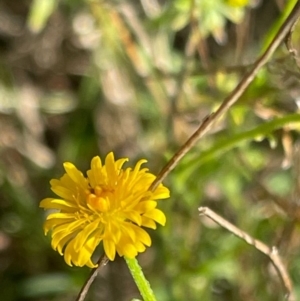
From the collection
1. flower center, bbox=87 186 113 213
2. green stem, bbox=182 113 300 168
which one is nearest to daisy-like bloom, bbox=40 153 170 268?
flower center, bbox=87 186 113 213

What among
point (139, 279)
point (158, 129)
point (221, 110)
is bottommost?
point (139, 279)

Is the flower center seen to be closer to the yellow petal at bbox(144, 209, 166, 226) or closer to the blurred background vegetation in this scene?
the yellow petal at bbox(144, 209, 166, 226)

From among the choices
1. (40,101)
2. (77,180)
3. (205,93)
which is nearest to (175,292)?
(205,93)

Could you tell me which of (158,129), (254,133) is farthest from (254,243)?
(158,129)

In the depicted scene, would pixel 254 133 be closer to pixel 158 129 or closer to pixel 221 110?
pixel 221 110

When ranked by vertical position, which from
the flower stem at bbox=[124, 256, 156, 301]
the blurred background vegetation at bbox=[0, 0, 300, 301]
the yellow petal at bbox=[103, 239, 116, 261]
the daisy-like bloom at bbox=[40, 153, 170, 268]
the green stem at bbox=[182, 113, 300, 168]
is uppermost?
the blurred background vegetation at bbox=[0, 0, 300, 301]

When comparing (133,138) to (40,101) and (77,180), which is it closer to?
(40,101)
